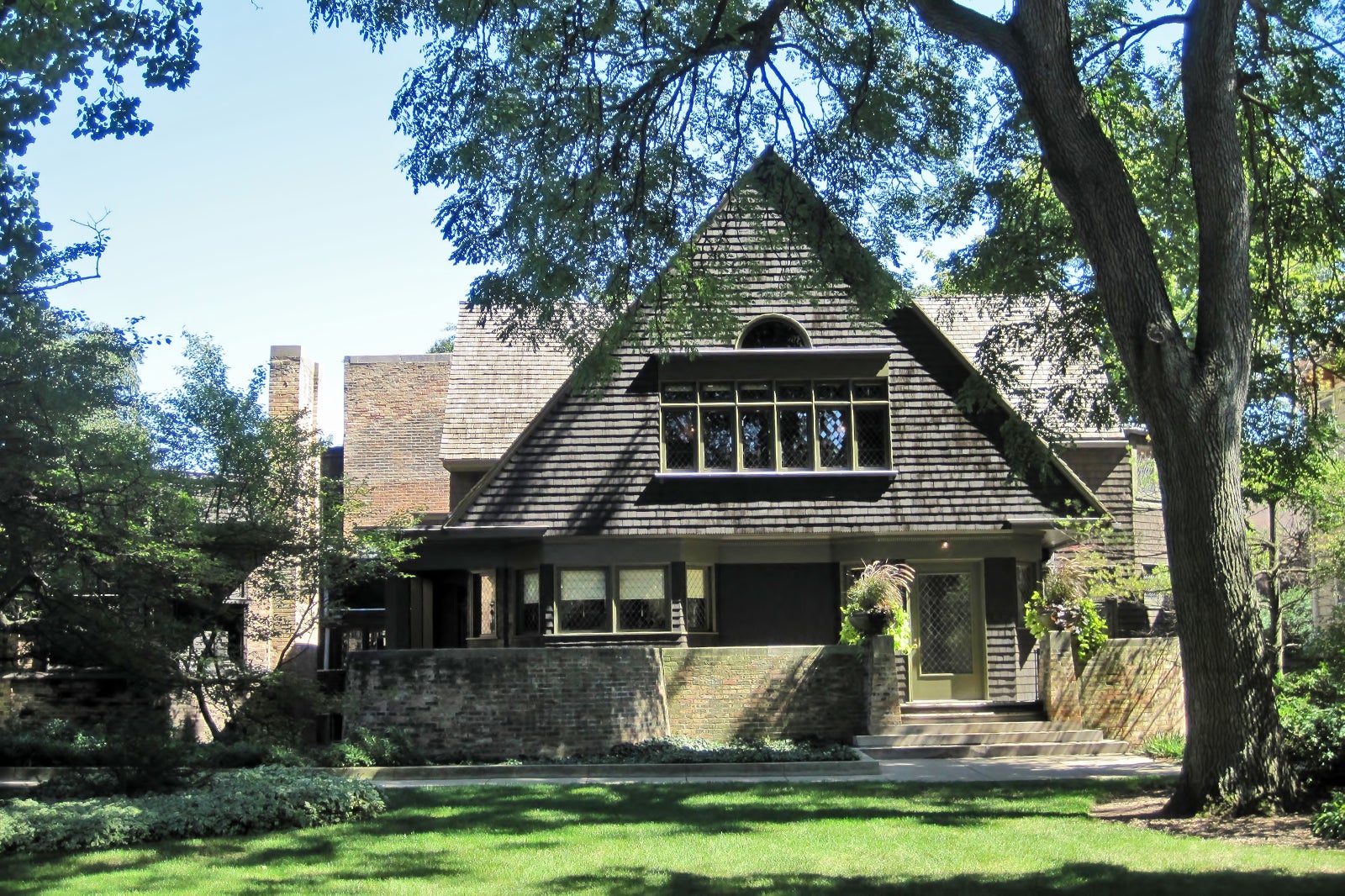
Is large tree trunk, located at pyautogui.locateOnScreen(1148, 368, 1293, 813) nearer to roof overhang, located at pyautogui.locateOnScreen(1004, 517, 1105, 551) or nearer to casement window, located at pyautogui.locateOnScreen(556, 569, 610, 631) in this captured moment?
roof overhang, located at pyautogui.locateOnScreen(1004, 517, 1105, 551)

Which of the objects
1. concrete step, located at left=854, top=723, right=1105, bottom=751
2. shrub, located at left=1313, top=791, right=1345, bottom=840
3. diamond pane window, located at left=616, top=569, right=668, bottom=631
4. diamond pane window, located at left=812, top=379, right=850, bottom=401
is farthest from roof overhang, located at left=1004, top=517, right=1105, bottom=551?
shrub, located at left=1313, top=791, right=1345, bottom=840

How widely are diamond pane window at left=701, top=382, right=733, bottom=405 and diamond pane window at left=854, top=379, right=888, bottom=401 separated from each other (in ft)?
7.03

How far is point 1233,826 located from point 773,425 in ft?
38.1

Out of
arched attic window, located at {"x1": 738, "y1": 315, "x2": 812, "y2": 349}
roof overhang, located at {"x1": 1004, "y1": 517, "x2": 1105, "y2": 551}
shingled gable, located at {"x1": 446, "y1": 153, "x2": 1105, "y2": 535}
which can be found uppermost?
arched attic window, located at {"x1": 738, "y1": 315, "x2": 812, "y2": 349}

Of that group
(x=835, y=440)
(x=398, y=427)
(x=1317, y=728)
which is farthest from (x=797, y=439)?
(x=398, y=427)

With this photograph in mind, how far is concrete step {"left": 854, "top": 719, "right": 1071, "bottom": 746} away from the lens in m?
19.0

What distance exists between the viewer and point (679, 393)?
21906 millimetres

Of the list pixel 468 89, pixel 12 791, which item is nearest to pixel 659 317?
pixel 468 89

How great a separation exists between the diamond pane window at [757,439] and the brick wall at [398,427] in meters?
14.1

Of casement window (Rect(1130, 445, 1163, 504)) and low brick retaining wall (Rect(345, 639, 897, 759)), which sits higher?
casement window (Rect(1130, 445, 1163, 504))

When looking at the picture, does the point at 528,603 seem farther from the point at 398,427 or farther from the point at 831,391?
the point at 398,427

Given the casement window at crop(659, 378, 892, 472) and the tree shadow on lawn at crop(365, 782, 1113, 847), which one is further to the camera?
the casement window at crop(659, 378, 892, 472)

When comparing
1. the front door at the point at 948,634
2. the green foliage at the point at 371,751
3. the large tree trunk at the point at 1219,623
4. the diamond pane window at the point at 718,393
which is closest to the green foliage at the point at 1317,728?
the large tree trunk at the point at 1219,623

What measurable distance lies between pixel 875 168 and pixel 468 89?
Result: 494 centimetres
